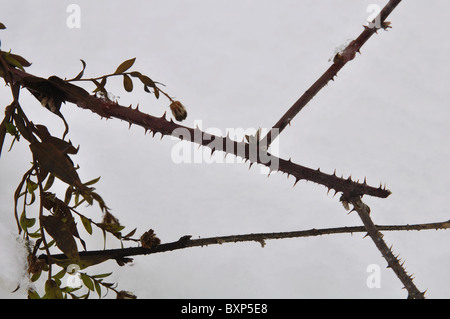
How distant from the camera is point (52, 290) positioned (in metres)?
0.41

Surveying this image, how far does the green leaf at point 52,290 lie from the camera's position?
0.41m

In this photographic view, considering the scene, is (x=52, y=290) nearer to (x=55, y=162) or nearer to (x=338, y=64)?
(x=55, y=162)

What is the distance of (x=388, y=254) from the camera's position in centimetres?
45

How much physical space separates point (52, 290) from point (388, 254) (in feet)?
0.95

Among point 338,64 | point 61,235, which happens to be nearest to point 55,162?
point 61,235

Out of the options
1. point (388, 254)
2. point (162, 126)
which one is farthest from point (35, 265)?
point (388, 254)

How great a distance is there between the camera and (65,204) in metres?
0.45

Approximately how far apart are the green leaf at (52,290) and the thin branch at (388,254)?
265 mm

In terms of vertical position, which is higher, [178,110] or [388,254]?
[178,110]

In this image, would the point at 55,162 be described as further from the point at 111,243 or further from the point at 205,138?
the point at 111,243

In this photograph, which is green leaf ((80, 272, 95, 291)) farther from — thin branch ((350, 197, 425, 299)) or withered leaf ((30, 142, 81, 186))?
thin branch ((350, 197, 425, 299))

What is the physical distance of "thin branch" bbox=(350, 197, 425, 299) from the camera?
0.44m

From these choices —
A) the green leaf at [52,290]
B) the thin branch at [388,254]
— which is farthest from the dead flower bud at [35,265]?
the thin branch at [388,254]
